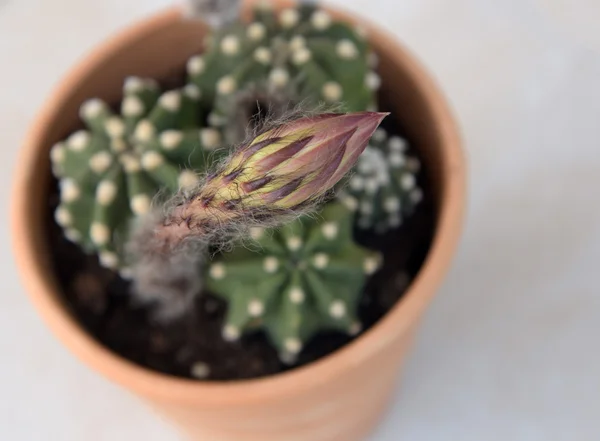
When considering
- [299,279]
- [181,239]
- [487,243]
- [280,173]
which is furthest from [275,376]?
[487,243]

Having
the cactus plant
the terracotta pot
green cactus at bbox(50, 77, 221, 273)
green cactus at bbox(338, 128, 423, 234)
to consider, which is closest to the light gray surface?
the terracotta pot

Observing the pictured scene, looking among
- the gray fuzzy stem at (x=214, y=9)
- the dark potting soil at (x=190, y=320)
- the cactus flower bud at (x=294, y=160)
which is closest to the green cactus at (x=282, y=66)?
the gray fuzzy stem at (x=214, y=9)

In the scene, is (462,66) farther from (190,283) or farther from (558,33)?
(190,283)

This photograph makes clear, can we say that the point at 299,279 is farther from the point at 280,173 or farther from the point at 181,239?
the point at 280,173

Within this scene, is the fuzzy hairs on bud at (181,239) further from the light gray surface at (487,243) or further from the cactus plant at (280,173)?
the light gray surface at (487,243)

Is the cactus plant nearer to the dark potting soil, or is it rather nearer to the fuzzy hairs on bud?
the fuzzy hairs on bud

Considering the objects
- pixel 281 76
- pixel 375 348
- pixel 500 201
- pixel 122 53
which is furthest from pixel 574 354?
pixel 122 53
